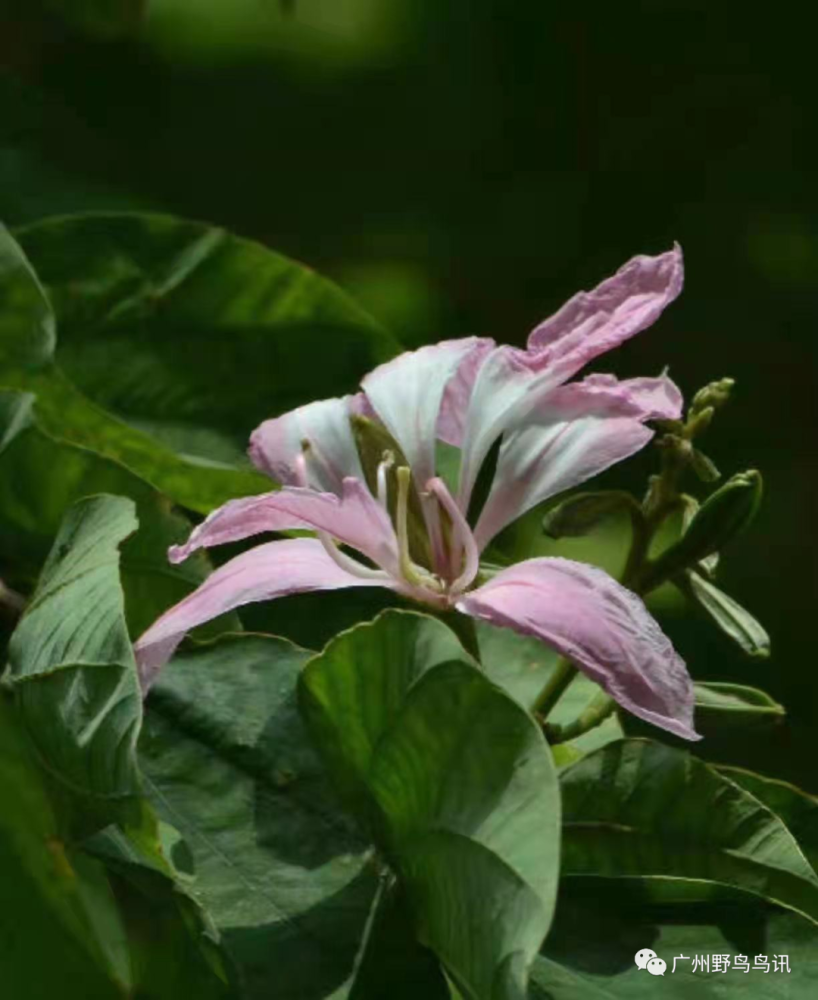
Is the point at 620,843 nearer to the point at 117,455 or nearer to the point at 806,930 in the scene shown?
the point at 806,930

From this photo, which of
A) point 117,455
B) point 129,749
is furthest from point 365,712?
point 117,455

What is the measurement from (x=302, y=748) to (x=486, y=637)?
98mm

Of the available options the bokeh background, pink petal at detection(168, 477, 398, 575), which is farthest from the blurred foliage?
pink petal at detection(168, 477, 398, 575)

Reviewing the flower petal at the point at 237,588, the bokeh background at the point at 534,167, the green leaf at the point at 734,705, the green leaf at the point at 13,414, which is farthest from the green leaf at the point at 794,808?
the bokeh background at the point at 534,167

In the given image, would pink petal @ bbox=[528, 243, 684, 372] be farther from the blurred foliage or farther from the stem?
the blurred foliage

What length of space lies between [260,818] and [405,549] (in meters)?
0.08

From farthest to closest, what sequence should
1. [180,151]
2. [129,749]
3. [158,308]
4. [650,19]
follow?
[650,19]
[180,151]
[158,308]
[129,749]

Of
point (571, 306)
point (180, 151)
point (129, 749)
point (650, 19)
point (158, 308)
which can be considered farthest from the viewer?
point (650, 19)

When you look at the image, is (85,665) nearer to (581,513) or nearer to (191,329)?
(581,513)

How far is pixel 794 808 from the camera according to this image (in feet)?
1.90

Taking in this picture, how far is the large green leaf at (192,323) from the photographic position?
2.47ft

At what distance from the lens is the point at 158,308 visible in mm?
767

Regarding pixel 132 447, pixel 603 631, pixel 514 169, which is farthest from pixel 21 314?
pixel 514 169

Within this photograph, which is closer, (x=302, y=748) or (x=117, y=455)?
(x=302, y=748)
